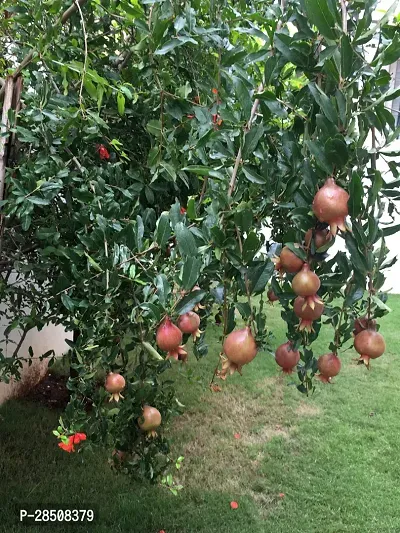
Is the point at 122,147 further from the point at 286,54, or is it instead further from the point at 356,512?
the point at 356,512

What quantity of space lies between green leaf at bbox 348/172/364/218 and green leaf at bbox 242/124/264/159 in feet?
0.71

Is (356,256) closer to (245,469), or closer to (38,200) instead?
(38,200)

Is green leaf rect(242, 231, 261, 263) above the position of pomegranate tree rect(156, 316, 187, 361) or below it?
above

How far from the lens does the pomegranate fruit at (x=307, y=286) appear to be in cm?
79

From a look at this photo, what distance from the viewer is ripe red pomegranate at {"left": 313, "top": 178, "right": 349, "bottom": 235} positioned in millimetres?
710

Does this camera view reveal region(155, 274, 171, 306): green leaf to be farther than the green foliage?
Yes

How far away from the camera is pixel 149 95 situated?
163cm

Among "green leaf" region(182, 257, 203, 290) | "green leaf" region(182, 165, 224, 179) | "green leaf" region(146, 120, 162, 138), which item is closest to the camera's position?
"green leaf" region(182, 257, 203, 290)

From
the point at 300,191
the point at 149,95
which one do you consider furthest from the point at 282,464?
the point at 300,191

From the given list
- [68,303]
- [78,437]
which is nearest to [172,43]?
[68,303]

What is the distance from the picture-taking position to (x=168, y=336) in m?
0.91

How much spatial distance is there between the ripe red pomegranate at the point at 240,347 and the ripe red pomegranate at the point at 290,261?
126mm

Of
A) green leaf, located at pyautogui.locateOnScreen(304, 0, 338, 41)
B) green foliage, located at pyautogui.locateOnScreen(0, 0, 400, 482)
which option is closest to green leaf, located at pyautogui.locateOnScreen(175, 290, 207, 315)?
green foliage, located at pyautogui.locateOnScreen(0, 0, 400, 482)

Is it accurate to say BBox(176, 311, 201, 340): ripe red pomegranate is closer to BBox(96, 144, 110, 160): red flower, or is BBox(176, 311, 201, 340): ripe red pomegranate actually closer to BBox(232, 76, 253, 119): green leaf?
BBox(232, 76, 253, 119): green leaf
